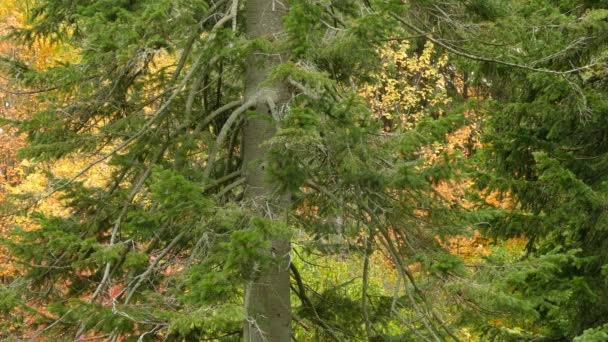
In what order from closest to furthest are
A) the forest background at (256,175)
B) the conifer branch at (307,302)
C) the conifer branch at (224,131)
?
the forest background at (256,175) → the conifer branch at (224,131) → the conifer branch at (307,302)

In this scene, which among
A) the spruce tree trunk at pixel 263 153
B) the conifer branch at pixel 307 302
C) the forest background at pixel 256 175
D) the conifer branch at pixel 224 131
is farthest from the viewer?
the conifer branch at pixel 307 302

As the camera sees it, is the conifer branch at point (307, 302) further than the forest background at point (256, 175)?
Yes

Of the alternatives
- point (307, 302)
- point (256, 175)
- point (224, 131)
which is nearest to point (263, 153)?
point (256, 175)

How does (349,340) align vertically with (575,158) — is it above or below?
below

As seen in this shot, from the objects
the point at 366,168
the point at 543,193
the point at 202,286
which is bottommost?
the point at 543,193

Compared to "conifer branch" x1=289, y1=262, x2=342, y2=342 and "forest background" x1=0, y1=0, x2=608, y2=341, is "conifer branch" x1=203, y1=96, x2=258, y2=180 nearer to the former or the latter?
"forest background" x1=0, y1=0, x2=608, y2=341

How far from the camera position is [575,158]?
7934 millimetres

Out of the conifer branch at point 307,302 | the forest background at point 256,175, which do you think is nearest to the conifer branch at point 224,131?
the forest background at point 256,175

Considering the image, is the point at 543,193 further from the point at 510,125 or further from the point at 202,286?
the point at 202,286

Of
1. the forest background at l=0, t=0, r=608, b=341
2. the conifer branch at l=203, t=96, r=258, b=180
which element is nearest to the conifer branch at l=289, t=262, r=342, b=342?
the forest background at l=0, t=0, r=608, b=341

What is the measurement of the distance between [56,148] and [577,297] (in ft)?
15.9

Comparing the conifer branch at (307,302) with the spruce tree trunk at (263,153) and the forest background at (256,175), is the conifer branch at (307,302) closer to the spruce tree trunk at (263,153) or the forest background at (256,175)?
the forest background at (256,175)

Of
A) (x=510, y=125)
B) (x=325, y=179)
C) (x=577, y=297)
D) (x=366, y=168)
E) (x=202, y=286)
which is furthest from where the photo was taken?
(x=510, y=125)

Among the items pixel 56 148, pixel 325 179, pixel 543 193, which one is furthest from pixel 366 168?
pixel 543 193
